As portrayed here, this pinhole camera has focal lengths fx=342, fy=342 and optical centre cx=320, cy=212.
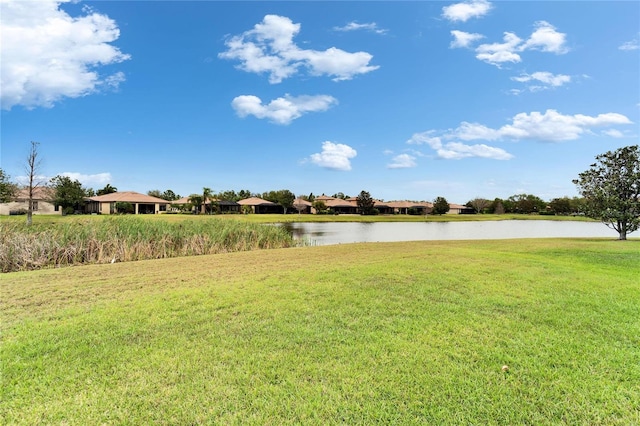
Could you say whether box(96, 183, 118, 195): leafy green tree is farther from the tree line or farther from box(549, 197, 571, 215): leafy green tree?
box(549, 197, 571, 215): leafy green tree

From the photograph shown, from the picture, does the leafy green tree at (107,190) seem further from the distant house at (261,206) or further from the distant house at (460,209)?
the distant house at (460,209)

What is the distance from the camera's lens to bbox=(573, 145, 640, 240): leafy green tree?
15.3 m

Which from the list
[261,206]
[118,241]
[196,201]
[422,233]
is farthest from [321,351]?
[261,206]

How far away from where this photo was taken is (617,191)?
15875 mm

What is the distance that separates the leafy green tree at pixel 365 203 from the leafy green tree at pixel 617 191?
49.4 meters

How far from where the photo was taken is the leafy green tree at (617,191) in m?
15.3

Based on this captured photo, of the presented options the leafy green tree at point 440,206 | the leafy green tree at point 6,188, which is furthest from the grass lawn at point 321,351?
the leafy green tree at point 440,206

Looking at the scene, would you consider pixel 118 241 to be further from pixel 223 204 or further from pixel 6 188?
pixel 223 204

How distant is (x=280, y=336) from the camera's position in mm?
3689

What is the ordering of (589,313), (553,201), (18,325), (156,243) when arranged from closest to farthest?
(18,325) < (589,313) < (156,243) < (553,201)

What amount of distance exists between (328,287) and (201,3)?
11853 millimetres

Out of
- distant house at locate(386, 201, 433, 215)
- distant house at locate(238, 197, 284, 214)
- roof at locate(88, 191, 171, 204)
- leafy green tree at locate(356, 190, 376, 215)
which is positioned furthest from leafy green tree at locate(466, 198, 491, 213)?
roof at locate(88, 191, 171, 204)

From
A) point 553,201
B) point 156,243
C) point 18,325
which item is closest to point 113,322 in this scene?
point 18,325

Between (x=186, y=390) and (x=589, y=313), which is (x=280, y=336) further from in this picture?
(x=589, y=313)
